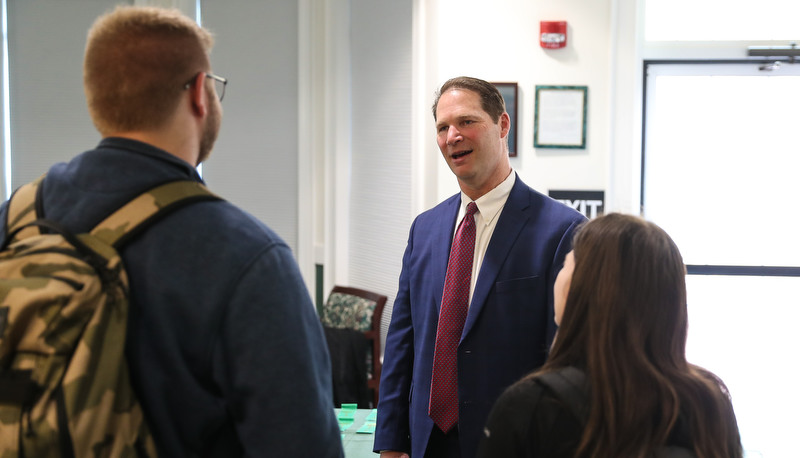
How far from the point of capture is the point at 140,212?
1.04 meters

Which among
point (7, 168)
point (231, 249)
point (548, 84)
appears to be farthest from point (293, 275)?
point (7, 168)

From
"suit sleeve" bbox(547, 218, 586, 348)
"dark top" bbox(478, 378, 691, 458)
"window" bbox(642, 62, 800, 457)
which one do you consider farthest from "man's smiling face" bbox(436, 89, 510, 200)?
"window" bbox(642, 62, 800, 457)

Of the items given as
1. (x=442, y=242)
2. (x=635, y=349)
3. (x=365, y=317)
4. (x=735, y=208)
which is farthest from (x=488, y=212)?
(x=735, y=208)

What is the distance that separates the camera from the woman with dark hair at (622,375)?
3.65 feet

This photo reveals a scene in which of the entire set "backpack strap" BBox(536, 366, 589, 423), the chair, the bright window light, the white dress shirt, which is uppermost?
the bright window light

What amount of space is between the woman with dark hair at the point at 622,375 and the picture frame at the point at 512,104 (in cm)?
263

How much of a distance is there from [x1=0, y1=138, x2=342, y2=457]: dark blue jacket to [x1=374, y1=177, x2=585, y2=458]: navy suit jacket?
87 cm

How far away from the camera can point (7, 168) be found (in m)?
5.07

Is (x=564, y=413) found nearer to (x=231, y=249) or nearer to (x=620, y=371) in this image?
(x=620, y=371)

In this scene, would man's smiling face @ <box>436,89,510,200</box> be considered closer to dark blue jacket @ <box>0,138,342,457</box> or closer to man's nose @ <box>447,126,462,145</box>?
man's nose @ <box>447,126,462,145</box>

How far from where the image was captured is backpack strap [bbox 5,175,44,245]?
42.0 inches

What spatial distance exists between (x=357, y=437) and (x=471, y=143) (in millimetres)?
949

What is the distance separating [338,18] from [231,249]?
3.77 m

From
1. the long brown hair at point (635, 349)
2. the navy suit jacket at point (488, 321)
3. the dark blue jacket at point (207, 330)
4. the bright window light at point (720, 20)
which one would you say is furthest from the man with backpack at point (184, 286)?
the bright window light at point (720, 20)
